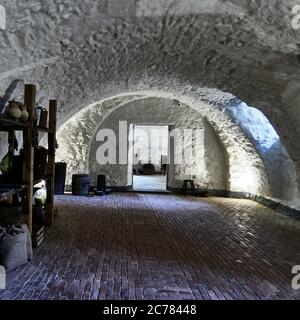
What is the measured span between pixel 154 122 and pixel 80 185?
8.71ft

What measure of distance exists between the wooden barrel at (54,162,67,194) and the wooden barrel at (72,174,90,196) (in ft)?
0.81

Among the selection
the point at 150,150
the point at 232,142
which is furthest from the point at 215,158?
the point at 150,150

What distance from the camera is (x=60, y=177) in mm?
8227

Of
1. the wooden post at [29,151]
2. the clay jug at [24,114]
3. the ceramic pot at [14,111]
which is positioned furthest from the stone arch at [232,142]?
the ceramic pot at [14,111]

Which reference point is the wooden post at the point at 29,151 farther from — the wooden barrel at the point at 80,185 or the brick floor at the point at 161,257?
the wooden barrel at the point at 80,185

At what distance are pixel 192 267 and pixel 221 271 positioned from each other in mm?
287

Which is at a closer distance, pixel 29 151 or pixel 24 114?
pixel 24 114

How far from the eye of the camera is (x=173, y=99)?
29.8 ft

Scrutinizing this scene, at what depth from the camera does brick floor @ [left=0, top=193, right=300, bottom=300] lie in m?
2.80

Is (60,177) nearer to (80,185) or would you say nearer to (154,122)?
(80,185)

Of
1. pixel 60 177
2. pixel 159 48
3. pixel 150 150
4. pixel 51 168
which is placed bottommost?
pixel 60 177

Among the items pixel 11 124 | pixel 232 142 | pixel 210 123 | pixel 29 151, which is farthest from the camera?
pixel 210 123

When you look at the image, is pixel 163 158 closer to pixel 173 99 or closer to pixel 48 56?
pixel 173 99
